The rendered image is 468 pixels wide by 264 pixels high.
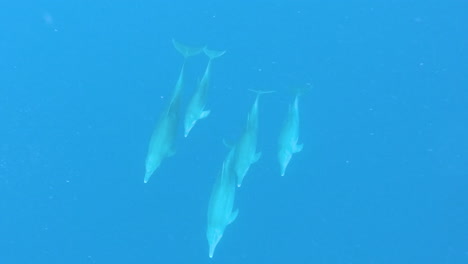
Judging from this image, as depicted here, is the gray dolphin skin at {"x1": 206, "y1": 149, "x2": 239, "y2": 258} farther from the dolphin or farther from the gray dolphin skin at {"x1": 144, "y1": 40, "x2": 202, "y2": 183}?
the gray dolphin skin at {"x1": 144, "y1": 40, "x2": 202, "y2": 183}

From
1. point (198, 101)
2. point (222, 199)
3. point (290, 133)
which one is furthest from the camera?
point (290, 133)

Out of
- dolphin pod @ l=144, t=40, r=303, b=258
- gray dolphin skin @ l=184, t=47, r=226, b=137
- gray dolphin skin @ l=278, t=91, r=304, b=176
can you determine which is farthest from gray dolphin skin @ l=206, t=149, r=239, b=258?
gray dolphin skin @ l=278, t=91, r=304, b=176

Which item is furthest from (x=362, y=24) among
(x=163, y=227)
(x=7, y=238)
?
(x=7, y=238)

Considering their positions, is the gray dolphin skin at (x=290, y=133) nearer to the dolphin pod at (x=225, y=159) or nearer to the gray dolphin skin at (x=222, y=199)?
the dolphin pod at (x=225, y=159)

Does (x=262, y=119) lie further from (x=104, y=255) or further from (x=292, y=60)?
(x=104, y=255)

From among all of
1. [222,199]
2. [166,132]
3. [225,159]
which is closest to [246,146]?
[225,159]

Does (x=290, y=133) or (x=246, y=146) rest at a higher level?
(x=246, y=146)

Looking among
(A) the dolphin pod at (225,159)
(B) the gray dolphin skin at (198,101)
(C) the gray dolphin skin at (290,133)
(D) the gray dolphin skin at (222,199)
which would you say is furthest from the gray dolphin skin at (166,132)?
(C) the gray dolphin skin at (290,133)

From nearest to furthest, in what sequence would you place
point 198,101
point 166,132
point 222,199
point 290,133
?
point 222,199, point 166,132, point 198,101, point 290,133

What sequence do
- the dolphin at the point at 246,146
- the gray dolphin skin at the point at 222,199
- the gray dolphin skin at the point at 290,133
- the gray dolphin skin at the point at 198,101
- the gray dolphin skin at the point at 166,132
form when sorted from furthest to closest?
the gray dolphin skin at the point at 290,133, the gray dolphin skin at the point at 198,101, the dolphin at the point at 246,146, the gray dolphin skin at the point at 166,132, the gray dolphin skin at the point at 222,199

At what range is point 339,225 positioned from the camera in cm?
729

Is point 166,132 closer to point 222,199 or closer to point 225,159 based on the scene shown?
point 225,159

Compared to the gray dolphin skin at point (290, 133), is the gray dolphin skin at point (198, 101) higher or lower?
higher

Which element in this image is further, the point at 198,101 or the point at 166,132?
the point at 198,101
